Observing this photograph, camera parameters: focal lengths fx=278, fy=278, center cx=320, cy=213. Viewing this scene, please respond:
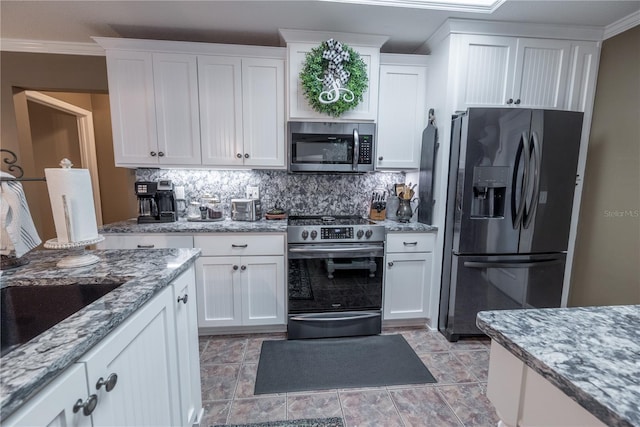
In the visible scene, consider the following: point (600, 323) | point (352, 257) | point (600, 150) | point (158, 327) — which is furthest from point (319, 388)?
point (600, 150)

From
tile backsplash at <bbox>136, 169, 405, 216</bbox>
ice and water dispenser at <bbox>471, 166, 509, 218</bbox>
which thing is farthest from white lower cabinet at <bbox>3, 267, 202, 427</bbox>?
ice and water dispenser at <bbox>471, 166, 509, 218</bbox>

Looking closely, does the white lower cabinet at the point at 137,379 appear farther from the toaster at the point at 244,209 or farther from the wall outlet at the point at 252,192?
the wall outlet at the point at 252,192

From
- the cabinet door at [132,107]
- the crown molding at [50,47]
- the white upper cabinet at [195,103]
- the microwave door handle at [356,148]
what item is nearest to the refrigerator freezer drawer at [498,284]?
the microwave door handle at [356,148]

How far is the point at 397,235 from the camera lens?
2365 millimetres

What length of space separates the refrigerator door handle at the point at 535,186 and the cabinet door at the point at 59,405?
8.63 feet

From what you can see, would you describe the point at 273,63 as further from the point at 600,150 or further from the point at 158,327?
the point at 600,150

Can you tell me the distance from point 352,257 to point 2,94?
11.4ft

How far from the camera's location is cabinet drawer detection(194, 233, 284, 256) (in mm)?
2217

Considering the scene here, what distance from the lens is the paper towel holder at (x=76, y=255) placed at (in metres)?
1.05

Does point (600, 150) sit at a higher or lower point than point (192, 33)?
lower

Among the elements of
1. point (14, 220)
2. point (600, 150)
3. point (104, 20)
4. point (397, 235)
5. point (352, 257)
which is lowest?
point (352, 257)

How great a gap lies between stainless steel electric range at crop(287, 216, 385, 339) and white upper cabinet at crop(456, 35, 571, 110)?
4.43 ft

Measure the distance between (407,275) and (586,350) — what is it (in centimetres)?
184

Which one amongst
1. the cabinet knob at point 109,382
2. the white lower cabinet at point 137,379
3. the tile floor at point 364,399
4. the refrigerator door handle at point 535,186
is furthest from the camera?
the refrigerator door handle at point 535,186
